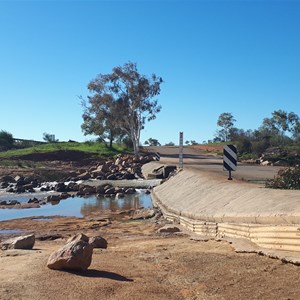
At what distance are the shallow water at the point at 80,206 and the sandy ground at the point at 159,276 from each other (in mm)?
12857

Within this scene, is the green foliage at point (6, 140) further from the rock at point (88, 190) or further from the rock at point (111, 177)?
the rock at point (88, 190)

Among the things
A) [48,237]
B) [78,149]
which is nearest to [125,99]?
[78,149]

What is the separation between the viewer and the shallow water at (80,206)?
21875 mm

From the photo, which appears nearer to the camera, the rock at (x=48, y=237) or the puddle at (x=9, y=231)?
the rock at (x=48, y=237)

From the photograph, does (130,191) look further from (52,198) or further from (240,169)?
(240,169)

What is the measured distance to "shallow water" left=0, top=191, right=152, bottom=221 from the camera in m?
21.9

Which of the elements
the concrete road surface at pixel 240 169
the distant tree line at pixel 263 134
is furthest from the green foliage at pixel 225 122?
the concrete road surface at pixel 240 169

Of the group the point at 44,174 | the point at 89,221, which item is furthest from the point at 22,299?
the point at 44,174

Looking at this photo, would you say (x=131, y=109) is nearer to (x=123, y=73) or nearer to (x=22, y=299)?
(x=123, y=73)

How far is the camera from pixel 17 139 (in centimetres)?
8000

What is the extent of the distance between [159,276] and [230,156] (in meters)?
11.0

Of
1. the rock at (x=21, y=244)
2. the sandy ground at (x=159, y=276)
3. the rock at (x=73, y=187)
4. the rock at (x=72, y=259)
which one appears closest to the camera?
the sandy ground at (x=159, y=276)

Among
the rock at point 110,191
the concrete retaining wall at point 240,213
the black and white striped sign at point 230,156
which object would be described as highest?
the black and white striped sign at point 230,156

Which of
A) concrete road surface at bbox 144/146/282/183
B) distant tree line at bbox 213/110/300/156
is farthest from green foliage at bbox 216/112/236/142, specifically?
concrete road surface at bbox 144/146/282/183
